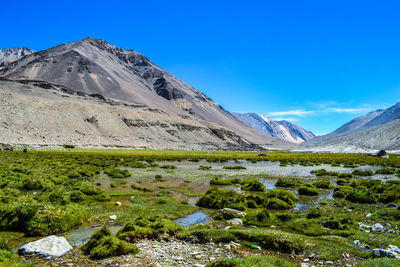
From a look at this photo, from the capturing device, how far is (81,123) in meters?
131

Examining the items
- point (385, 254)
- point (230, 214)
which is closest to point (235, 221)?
point (230, 214)

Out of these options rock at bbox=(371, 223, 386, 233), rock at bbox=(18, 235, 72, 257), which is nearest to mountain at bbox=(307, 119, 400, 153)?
rock at bbox=(371, 223, 386, 233)

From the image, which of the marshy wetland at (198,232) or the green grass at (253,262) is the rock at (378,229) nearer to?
the marshy wetland at (198,232)

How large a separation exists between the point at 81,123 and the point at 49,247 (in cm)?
13638

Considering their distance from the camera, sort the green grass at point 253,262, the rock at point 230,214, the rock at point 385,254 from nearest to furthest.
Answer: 1. the green grass at point 253,262
2. the rock at point 385,254
3. the rock at point 230,214

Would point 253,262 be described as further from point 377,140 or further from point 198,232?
point 377,140

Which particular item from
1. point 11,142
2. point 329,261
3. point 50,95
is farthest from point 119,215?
point 50,95

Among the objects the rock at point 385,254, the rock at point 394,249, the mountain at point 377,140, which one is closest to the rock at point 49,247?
the rock at point 385,254

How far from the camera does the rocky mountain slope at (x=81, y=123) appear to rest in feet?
359

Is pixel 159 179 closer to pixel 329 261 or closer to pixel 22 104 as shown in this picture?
pixel 329 261

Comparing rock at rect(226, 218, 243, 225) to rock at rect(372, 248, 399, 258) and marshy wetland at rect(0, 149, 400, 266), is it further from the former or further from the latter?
rock at rect(372, 248, 399, 258)

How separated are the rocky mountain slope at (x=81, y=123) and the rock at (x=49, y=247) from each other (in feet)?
366

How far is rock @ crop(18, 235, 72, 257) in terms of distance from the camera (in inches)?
313

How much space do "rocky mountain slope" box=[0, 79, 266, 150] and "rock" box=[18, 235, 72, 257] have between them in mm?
111464
